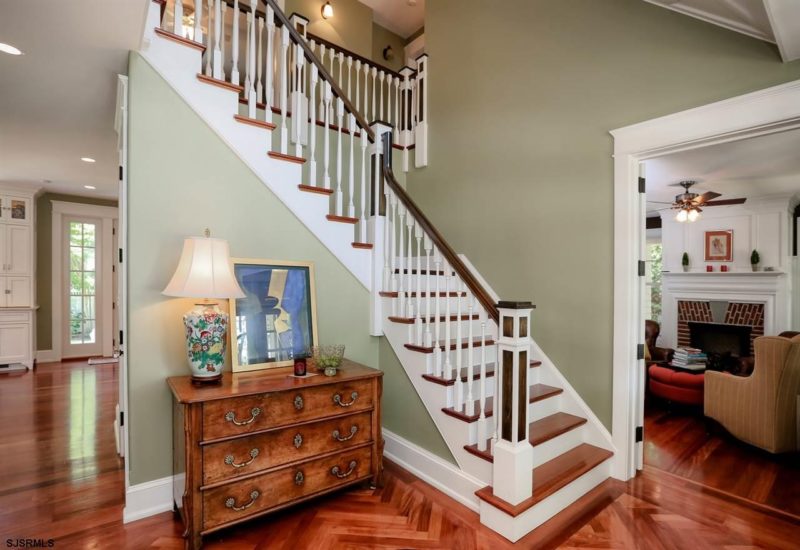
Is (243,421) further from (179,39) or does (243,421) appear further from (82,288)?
(82,288)

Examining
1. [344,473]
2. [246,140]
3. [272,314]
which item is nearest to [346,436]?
[344,473]

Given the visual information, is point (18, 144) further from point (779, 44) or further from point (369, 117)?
point (779, 44)

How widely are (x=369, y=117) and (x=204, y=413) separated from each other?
11.8ft

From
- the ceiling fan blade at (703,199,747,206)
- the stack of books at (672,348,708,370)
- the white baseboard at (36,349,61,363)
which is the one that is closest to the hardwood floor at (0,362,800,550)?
the stack of books at (672,348,708,370)

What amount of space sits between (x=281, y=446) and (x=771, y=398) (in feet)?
11.6

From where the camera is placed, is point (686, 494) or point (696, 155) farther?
point (696, 155)

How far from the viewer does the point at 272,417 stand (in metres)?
2.12

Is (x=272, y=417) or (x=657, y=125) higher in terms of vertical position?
(x=657, y=125)

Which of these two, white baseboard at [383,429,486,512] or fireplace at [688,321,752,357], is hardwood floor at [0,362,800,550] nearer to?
white baseboard at [383,429,486,512]

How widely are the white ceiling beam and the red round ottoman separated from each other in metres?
3.00

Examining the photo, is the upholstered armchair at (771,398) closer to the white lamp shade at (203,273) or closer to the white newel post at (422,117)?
the white newel post at (422,117)

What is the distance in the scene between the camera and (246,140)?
2611 mm

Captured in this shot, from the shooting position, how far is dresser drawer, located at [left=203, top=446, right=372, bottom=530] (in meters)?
1.96

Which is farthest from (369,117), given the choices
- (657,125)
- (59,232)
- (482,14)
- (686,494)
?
(59,232)
